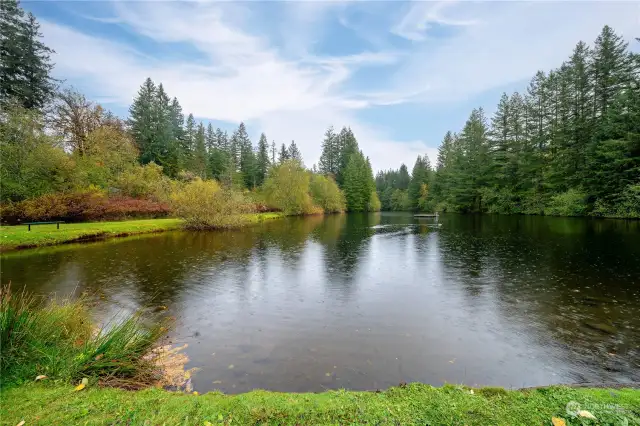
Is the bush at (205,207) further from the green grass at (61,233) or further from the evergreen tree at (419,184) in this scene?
the evergreen tree at (419,184)

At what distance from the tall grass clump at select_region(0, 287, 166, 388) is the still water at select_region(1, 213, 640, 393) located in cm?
111

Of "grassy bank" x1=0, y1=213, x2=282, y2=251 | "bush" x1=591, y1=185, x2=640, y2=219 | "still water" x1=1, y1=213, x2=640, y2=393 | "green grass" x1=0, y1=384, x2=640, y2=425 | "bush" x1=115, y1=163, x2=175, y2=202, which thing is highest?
"bush" x1=115, y1=163, x2=175, y2=202

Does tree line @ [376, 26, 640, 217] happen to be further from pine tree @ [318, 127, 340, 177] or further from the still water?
pine tree @ [318, 127, 340, 177]

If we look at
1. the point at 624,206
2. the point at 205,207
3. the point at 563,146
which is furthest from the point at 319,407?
the point at 563,146

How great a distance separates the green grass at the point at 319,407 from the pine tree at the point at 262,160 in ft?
245

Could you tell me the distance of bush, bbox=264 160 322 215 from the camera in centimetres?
5226

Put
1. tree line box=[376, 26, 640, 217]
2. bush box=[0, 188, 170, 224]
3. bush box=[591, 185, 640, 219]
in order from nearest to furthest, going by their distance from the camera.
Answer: bush box=[0, 188, 170, 224] → bush box=[591, 185, 640, 219] → tree line box=[376, 26, 640, 217]

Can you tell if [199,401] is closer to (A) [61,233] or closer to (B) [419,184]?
(A) [61,233]

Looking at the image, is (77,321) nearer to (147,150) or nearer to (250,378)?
(250,378)

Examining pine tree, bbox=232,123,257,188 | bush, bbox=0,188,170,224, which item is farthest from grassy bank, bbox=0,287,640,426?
pine tree, bbox=232,123,257,188

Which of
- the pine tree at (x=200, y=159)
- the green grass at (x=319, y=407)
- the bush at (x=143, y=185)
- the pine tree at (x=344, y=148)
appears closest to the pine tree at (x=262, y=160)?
the pine tree at (x=200, y=159)

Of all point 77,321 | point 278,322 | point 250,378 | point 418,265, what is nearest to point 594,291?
point 418,265

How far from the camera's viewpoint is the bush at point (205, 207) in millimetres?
28750

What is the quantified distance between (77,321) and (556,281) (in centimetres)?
1390
